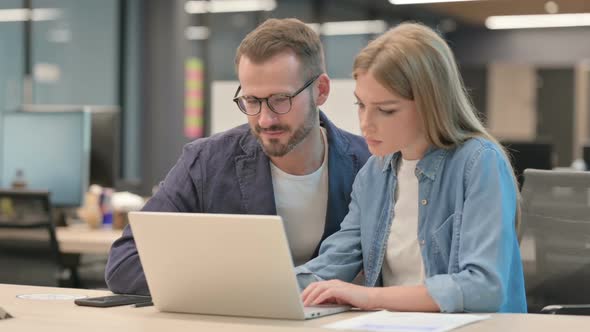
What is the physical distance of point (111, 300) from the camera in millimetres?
2174

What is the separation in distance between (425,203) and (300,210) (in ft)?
1.90

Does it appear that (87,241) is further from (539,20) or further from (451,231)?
(539,20)

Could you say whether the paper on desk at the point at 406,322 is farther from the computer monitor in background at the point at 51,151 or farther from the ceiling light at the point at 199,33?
the ceiling light at the point at 199,33

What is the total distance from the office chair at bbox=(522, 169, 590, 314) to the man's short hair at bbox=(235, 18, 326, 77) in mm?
742

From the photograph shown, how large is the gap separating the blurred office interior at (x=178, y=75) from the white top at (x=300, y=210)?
1.92 m

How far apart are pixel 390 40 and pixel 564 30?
523 inches

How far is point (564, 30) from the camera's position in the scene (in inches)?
581

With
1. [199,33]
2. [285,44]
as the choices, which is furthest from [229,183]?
[199,33]

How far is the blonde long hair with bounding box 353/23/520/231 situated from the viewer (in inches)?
82.7

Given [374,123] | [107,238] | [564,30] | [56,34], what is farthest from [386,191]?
[564,30]

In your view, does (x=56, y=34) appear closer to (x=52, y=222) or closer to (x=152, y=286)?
(x=52, y=222)

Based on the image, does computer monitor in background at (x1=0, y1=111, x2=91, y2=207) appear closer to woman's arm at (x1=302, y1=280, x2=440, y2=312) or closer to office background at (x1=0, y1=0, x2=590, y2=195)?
office background at (x1=0, y1=0, x2=590, y2=195)

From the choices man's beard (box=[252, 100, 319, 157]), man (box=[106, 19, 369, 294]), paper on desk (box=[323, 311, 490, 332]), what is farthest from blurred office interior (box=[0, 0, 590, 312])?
paper on desk (box=[323, 311, 490, 332])

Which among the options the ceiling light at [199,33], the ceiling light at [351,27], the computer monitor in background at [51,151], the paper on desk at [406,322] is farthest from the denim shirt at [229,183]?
the ceiling light at [351,27]
